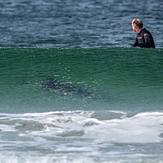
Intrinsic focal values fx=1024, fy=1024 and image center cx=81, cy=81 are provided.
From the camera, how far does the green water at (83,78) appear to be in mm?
13695

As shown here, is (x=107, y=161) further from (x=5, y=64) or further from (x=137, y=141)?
(x=5, y=64)

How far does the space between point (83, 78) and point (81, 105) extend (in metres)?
1.53

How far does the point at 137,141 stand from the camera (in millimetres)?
11398

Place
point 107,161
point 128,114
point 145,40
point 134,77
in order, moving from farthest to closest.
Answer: point 145,40 → point 134,77 → point 128,114 → point 107,161

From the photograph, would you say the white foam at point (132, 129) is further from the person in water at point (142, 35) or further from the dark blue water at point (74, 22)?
the dark blue water at point (74, 22)

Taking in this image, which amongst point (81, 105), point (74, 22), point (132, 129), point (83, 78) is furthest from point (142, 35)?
point (74, 22)

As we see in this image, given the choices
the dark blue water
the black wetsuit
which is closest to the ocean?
the black wetsuit

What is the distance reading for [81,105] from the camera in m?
13.5

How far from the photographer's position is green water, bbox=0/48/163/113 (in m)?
13.7

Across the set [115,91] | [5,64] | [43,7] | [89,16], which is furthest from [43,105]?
[43,7]

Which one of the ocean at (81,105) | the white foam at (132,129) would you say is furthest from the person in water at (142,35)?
the white foam at (132,129)

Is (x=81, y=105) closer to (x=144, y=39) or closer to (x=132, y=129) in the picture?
(x=132, y=129)

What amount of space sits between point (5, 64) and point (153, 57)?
228 cm

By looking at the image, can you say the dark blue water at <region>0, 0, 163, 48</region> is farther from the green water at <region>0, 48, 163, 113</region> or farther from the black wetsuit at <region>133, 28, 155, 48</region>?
the green water at <region>0, 48, 163, 113</region>
